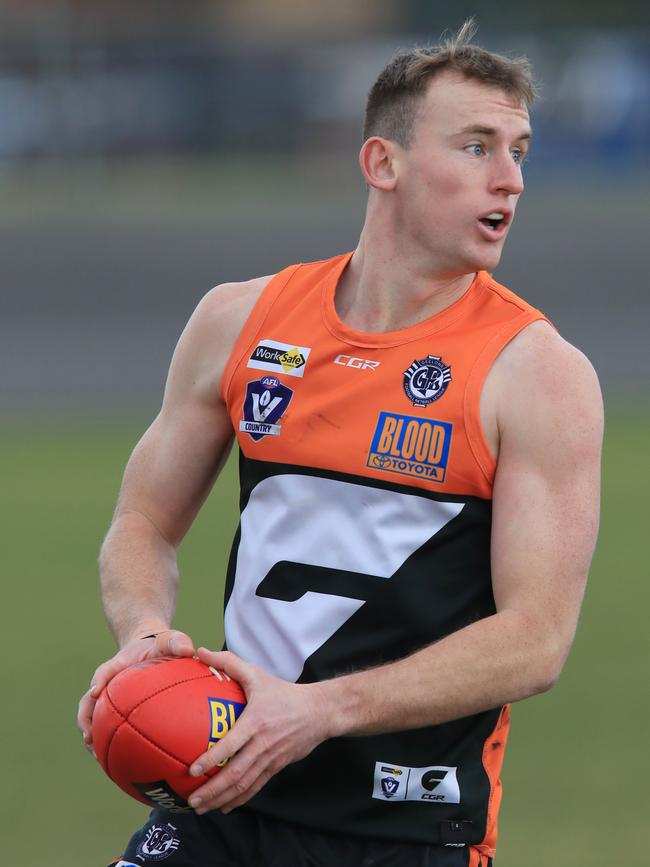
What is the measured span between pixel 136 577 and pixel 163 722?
70cm

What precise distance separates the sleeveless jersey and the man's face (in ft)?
0.47

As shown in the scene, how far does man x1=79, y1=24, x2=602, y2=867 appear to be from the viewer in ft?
11.1

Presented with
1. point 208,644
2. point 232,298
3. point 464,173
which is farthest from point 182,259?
point 464,173

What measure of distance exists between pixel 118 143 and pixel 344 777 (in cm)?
1993

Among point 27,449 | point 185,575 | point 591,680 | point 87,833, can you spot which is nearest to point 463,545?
point 87,833

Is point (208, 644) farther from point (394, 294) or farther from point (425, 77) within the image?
point (425, 77)

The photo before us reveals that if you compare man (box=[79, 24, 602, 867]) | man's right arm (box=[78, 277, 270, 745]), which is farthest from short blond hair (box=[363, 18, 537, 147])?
man's right arm (box=[78, 277, 270, 745])

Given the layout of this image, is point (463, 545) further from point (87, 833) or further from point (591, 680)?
point (591, 680)

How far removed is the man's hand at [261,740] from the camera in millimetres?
3238

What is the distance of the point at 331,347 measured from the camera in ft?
12.4

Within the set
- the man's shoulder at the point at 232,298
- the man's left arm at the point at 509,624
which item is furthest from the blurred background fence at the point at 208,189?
the man's left arm at the point at 509,624

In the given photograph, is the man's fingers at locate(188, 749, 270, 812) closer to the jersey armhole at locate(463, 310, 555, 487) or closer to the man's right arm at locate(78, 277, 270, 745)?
the man's right arm at locate(78, 277, 270, 745)

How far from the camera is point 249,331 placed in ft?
12.8

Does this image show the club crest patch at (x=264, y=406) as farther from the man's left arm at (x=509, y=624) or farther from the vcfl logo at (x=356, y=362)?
the man's left arm at (x=509, y=624)
